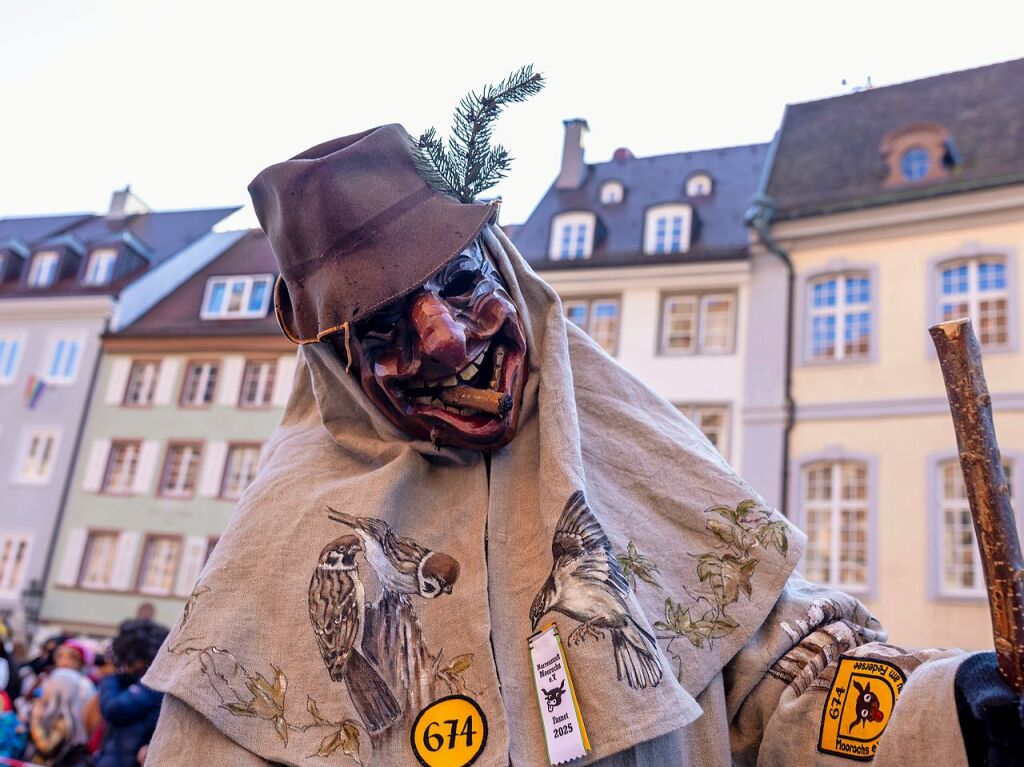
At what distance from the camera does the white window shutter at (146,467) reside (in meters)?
23.2

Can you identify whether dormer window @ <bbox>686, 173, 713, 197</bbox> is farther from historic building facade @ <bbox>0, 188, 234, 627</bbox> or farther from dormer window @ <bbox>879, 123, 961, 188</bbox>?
historic building facade @ <bbox>0, 188, 234, 627</bbox>

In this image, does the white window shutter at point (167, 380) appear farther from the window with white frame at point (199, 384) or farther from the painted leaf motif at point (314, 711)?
the painted leaf motif at point (314, 711)

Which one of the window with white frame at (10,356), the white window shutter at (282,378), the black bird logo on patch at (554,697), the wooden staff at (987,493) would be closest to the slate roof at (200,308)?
the white window shutter at (282,378)

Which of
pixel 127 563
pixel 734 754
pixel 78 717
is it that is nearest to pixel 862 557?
pixel 78 717

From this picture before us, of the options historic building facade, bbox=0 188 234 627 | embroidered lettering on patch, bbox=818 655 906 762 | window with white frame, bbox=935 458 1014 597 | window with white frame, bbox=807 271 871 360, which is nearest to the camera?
embroidered lettering on patch, bbox=818 655 906 762

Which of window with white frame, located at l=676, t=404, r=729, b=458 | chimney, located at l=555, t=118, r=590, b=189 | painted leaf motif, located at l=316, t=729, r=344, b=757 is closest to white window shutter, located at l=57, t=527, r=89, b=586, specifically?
Answer: chimney, located at l=555, t=118, r=590, b=189

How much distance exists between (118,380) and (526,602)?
79.3 feet

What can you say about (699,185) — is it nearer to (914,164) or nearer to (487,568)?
(914,164)

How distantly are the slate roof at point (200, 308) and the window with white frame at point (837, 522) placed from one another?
12585 mm

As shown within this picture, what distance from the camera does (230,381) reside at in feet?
76.1

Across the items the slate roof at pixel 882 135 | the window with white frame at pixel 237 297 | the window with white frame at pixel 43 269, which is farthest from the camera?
the window with white frame at pixel 43 269

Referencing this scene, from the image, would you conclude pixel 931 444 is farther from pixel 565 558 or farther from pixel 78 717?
pixel 565 558

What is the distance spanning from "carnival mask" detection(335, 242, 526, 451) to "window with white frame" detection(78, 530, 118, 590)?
22765mm

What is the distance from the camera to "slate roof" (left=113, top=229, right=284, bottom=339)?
23750 mm
